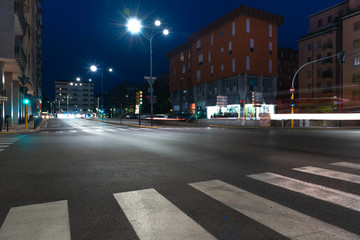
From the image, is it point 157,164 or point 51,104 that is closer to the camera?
point 157,164

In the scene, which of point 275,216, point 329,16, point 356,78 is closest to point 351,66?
point 356,78

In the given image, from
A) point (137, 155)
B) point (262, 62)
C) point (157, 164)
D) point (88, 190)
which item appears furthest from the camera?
point (262, 62)

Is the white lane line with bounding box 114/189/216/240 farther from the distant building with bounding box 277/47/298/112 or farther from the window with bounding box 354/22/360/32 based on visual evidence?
the distant building with bounding box 277/47/298/112

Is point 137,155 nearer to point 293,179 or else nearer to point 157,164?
point 157,164

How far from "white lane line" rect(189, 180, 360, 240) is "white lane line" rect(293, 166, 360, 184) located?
2.36 meters

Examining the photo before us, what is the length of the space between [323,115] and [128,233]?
110ft

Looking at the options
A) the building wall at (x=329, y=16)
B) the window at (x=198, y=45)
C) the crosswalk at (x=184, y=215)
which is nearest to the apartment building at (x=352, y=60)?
the building wall at (x=329, y=16)

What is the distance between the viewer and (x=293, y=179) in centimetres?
507

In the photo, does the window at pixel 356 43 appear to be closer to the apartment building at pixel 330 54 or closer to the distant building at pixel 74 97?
the apartment building at pixel 330 54

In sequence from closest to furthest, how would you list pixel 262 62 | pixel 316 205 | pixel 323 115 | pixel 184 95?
pixel 316 205, pixel 323 115, pixel 262 62, pixel 184 95

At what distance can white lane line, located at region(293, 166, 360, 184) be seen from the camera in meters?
5.04

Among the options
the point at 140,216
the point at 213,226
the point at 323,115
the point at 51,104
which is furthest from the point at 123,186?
the point at 51,104

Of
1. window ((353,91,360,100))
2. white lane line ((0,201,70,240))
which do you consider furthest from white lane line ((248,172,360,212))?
window ((353,91,360,100))

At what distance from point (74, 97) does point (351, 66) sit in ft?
495
